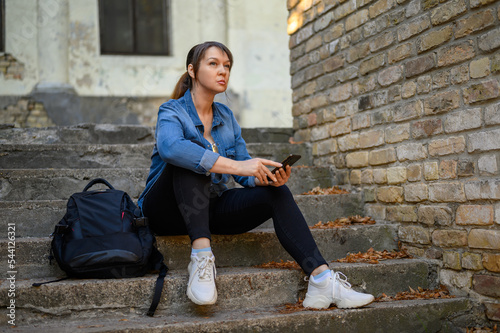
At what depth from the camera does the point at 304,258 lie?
2.24 m

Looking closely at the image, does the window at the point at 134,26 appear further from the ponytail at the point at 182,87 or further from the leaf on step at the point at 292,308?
the leaf on step at the point at 292,308

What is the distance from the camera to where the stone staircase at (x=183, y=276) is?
81.9 inches

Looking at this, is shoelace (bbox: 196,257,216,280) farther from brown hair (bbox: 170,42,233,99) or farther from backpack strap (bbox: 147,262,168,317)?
brown hair (bbox: 170,42,233,99)

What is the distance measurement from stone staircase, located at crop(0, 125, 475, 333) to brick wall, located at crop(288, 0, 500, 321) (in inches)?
6.1

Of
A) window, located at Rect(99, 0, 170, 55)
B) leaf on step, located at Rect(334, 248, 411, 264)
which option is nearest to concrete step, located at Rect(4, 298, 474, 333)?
leaf on step, located at Rect(334, 248, 411, 264)

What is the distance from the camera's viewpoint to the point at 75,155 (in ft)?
11.0

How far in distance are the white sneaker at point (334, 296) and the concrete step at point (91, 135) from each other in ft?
6.85

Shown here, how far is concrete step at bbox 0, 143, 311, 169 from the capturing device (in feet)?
10.6

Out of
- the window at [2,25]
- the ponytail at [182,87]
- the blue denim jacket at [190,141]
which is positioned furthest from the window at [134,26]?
the blue denim jacket at [190,141]

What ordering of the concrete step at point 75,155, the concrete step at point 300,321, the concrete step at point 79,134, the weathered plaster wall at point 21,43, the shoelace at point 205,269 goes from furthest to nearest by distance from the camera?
the weathered plaster wall at point 21,43 < the concrete step at point 79,134 < the concrete step at point 75,155 < the shoelace at point 205,269 < the concrete step at point 300,321

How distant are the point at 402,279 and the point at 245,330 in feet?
3.15

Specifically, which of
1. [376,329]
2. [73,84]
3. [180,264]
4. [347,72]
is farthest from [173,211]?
[73,84]

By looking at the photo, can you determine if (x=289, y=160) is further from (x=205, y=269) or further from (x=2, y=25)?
(x=2, y=25)

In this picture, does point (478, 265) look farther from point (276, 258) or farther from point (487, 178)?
point (276, 258)
